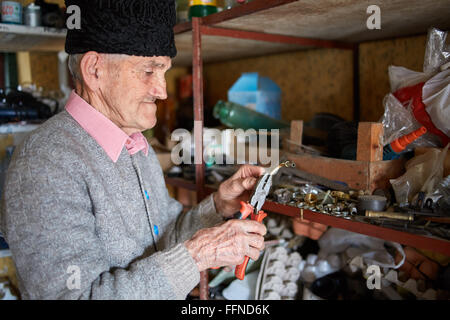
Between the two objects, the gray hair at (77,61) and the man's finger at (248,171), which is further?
the man's finger at (248,171)

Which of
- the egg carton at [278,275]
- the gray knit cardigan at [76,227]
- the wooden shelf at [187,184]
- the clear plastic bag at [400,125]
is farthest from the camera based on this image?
the wooden shelf at [187,184]

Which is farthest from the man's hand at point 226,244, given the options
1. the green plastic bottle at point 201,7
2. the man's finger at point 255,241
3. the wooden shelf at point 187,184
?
the green plastic bottle at point 201,7

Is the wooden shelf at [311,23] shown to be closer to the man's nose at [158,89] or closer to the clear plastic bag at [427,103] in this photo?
the clear plastic bag at [427,103]

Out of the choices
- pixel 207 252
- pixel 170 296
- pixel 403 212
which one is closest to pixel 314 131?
pixel 403 212

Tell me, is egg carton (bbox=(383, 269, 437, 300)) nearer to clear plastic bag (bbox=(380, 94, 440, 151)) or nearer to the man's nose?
clear plastic bag (bbox=(380, 94, 440, 151))

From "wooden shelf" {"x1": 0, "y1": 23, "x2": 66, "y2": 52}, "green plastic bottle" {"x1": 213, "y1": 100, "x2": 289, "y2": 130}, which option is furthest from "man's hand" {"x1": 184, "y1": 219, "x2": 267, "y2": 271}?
"wooden shelf" {"x1": 0, "y1": 23, "x2": 66, "y2": 52}

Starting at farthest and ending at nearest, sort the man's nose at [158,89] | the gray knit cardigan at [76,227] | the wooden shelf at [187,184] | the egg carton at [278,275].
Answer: the wooden shelf at [187,184] → the egg carton at [278,275] → the man's nose at [158,89] → the gray knit cardigan at [76,227]

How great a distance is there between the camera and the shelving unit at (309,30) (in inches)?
41.6

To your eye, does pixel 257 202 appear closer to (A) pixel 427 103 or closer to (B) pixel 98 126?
(B) pixel 98 126

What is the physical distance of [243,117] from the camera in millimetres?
2025

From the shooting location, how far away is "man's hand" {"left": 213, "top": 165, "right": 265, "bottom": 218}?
1214mm

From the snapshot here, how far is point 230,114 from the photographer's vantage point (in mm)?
2023

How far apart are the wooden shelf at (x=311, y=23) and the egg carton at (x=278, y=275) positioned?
2.76 ft

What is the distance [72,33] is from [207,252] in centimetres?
68
